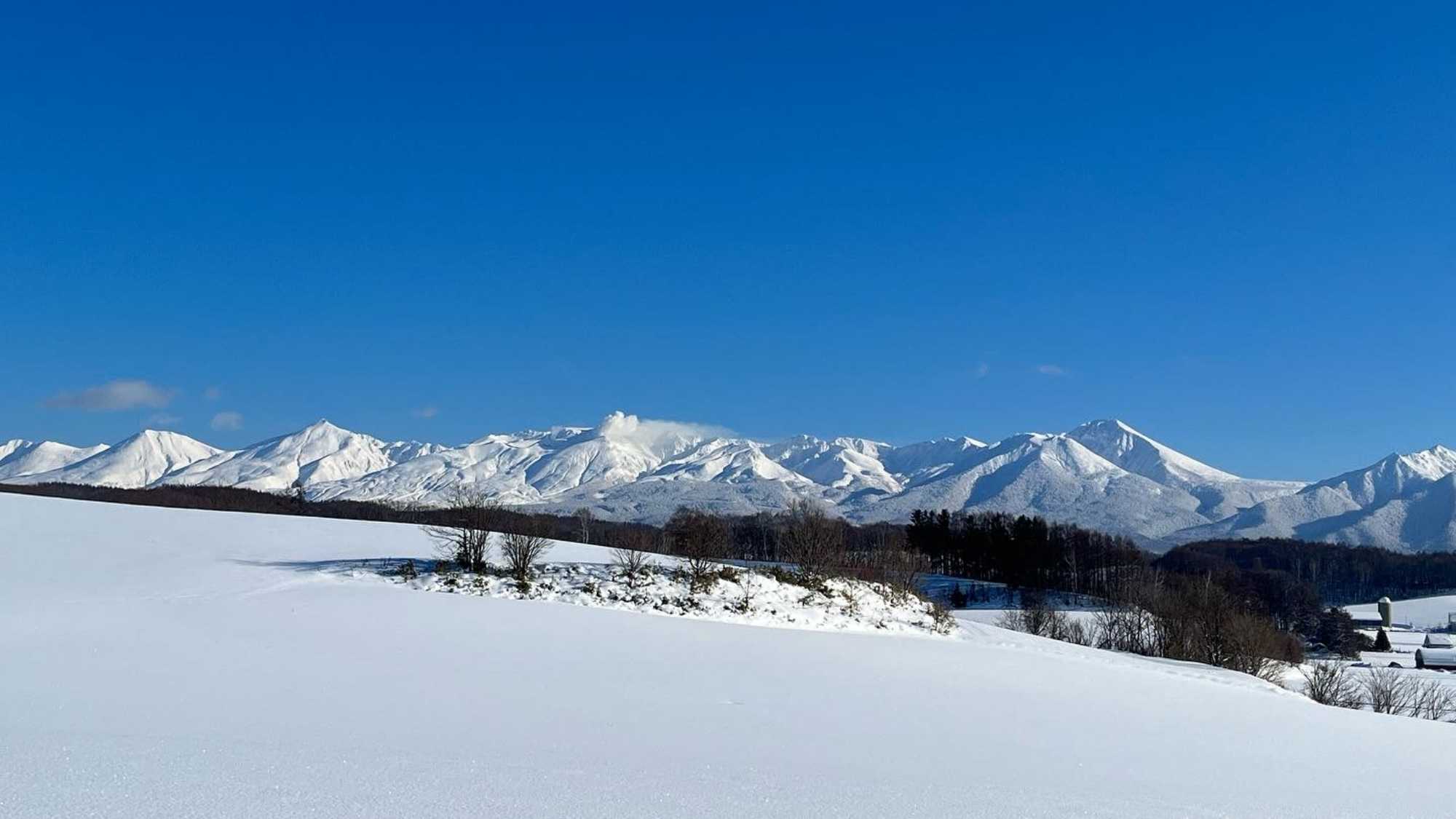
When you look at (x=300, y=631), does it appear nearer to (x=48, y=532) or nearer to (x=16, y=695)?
(x=16, y=695)

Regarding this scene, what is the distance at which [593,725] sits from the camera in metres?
9.73

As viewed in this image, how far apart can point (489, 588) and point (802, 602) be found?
8.76m

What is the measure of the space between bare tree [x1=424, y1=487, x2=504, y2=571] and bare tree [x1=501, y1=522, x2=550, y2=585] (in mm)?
636

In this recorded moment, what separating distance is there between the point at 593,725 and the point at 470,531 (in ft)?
63.0

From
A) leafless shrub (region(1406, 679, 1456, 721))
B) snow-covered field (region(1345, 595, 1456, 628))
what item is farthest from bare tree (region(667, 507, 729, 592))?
snow-covered field (region(1345, 595, 1456, 628))

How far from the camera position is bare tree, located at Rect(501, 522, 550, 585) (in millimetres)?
26612

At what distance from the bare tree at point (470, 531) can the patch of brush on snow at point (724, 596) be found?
3.09 feet

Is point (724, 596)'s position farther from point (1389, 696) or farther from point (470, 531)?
point (1389, 696)

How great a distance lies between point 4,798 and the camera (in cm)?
623

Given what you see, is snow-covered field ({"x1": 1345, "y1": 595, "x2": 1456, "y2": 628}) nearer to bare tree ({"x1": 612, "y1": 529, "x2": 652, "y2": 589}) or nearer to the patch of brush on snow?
the patch of brush on snow

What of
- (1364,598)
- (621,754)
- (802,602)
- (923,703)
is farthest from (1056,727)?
(1364,598)

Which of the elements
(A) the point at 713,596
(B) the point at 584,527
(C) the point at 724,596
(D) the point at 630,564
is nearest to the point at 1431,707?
(C) the point at 724,596

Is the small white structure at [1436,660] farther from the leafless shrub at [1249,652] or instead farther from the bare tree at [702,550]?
the bare tree at [702,550]

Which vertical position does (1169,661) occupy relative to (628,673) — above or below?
below
